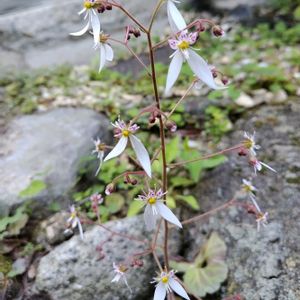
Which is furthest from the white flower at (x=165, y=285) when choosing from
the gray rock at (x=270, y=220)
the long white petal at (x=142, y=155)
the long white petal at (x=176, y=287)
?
Result: the gray rock at (x=270, y=220)

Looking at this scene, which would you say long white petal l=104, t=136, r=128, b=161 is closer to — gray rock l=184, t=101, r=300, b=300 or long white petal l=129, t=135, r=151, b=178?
long white petal l=129, t=135, r=151, b=178

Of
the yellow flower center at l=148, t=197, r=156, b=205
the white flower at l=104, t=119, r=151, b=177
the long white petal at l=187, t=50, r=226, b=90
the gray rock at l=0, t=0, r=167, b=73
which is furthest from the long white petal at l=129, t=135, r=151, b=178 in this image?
the gray rock at l=0, t=0, r=167, b=73

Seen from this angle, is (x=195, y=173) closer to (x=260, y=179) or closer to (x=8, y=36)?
(x=260, y=179)

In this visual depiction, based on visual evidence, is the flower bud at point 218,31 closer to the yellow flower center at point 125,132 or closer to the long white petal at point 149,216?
the yellow flower center at point 125,132

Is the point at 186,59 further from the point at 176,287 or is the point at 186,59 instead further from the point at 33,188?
the point at 33,188

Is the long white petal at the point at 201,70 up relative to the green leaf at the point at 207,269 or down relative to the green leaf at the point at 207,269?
up

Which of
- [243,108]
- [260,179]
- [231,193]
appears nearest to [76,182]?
[231,193]
